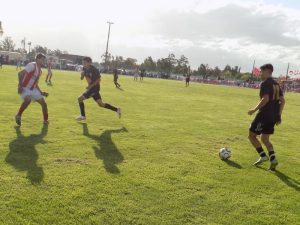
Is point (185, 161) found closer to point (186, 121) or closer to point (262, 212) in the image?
point (262, 212)

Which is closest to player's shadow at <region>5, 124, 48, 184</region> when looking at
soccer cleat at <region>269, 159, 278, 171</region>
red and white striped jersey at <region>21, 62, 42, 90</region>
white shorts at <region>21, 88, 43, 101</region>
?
white shorts at <region>21, 88, 43, 101</region>

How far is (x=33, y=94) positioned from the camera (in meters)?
10.5

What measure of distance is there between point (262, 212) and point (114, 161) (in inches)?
120

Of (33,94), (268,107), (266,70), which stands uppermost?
(266,70)

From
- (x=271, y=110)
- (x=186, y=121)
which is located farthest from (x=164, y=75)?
(x=271, y=110)

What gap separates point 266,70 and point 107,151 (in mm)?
3646

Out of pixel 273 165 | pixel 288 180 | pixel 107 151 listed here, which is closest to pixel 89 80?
pixel 107 151

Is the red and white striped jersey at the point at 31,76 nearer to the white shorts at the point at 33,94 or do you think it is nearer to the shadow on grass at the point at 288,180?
the white shorts at the point at 33,94

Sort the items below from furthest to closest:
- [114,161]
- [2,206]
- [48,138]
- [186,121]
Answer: [186,121] → [48,138] → [114,161] → [2,206]

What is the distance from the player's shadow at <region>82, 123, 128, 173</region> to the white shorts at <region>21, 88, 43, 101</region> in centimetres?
154

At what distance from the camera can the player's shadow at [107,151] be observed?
7.12 m

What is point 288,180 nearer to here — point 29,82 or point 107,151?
point 107,151

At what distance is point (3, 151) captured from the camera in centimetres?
744

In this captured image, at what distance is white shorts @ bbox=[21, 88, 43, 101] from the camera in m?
10.4
